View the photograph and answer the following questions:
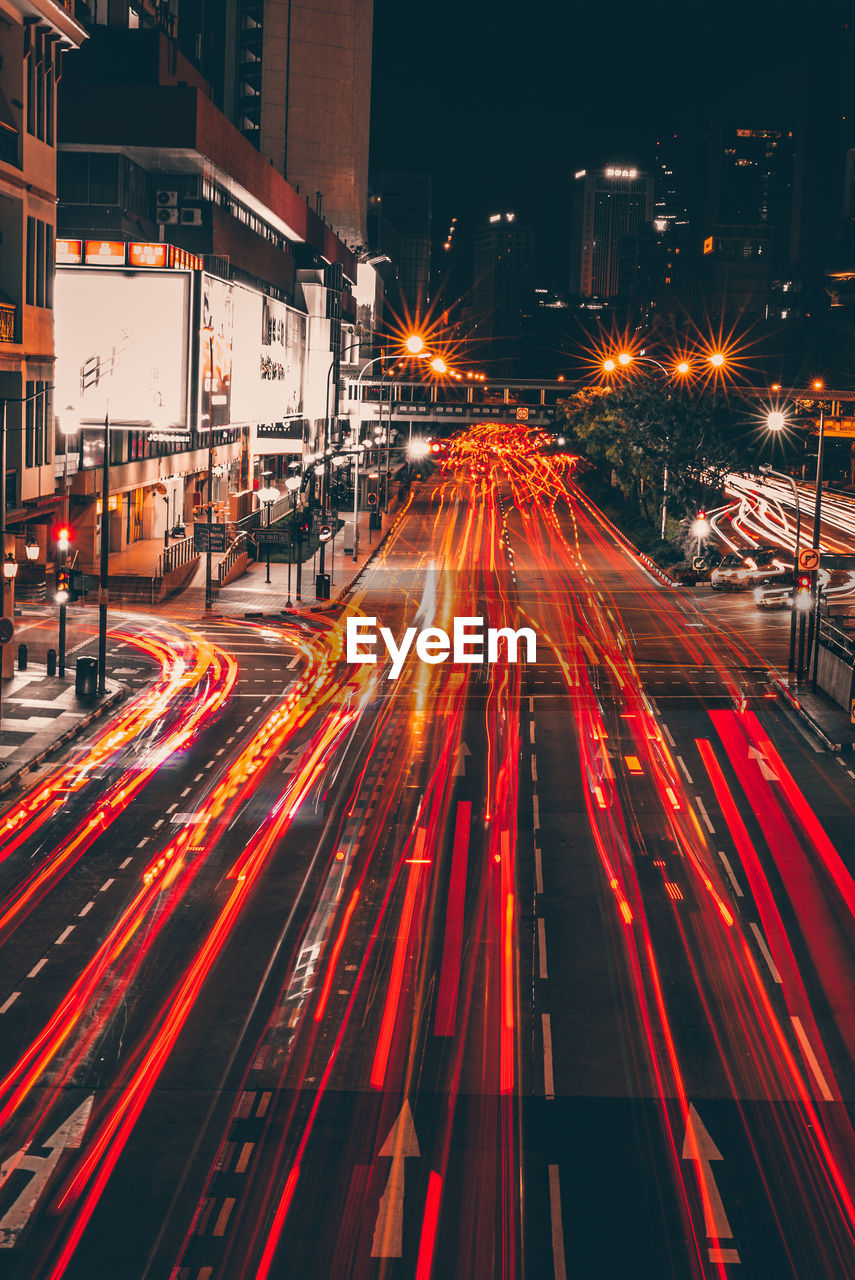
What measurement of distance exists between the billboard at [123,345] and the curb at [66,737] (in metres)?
29.7

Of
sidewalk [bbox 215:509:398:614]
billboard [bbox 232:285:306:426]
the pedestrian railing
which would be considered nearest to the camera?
sidewalk [bbox 215:509:398:614]

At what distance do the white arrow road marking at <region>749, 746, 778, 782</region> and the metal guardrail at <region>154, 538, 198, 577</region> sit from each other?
31783 millimetres

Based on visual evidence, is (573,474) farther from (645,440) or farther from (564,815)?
(564,815)

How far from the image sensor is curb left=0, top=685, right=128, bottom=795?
3064 cm

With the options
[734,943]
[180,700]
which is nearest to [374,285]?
[180,700]

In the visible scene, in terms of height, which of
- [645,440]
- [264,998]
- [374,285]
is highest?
[374,285]

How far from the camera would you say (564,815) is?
2930 cm

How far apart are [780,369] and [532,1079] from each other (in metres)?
180

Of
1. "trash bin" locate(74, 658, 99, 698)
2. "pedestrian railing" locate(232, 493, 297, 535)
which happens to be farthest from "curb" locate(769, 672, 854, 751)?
"pedestrian railing" locate(232, 493, 297, 535)

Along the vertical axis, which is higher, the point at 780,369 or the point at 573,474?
the point at 780,369

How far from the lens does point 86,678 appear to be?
3916cm

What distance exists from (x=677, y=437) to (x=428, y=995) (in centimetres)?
6483

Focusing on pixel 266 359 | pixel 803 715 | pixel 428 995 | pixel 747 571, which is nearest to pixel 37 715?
pixel 428 995

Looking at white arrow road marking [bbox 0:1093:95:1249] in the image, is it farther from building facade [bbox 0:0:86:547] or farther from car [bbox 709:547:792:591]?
car [bbox 709:547:792:591]
